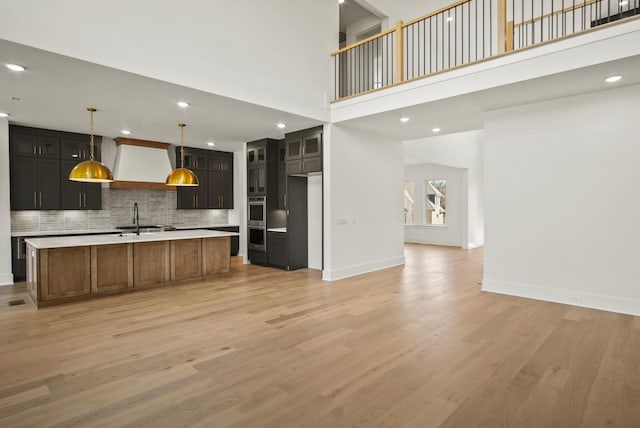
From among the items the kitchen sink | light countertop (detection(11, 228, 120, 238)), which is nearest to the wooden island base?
light countertop (detection(11, 228, 120, 238))

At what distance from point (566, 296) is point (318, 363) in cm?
367

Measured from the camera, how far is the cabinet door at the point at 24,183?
20.7ft

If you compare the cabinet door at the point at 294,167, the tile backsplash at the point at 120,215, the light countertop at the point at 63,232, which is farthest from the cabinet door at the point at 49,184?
the cabinet door at the point at 294,167

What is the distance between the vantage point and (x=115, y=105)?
504cm

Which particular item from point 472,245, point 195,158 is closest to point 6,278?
point 195,158

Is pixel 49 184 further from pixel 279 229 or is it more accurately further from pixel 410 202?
pixel 410 202

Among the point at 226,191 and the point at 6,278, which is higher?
the point at 226,191

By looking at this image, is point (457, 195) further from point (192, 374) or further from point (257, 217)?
point (192, 374)

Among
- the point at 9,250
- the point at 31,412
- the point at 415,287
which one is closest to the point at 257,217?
the point at 415,287

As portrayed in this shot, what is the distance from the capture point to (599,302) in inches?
171

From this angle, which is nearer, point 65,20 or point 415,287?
point 65,20

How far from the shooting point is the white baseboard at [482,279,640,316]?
4.18 m

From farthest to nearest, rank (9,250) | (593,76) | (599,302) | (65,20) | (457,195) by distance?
1. (457,195)
2. (9,250)
3. (599,302)
4. (593,76)
5. (65,20)

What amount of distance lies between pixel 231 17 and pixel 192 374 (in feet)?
14.2
